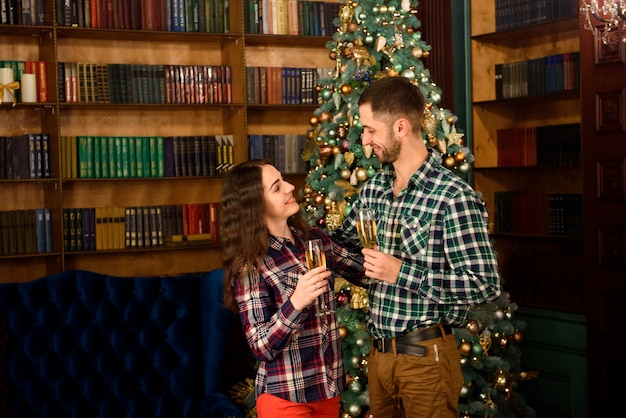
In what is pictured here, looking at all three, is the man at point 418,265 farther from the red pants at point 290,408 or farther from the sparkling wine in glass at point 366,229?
the red pants at point 290,408

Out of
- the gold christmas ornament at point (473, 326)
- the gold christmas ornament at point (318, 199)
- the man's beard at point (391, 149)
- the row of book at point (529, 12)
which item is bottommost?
the gold christmas ornament at point (473, 326)

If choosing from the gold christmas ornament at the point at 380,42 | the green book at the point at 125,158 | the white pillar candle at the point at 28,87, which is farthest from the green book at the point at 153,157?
the gold christmas ornament at the point at 380,42

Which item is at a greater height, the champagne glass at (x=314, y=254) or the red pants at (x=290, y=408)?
the champagne glass at (x=314, y=254)

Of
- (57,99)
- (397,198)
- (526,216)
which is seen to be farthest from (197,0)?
(397,198)

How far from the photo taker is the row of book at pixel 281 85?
5121mm

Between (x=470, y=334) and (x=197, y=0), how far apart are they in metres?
2.62

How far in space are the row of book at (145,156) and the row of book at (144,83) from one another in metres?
0.23

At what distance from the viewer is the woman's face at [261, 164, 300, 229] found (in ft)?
7.16

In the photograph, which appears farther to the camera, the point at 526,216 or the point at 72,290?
the point at 526,216

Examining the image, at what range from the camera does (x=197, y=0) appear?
4.95 metres

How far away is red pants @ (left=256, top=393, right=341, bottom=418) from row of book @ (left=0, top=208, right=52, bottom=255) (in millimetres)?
2866

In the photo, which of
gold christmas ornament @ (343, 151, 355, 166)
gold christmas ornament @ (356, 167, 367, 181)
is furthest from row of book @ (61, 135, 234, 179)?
gold christmas ornament @ (356, 167, 367, 181)

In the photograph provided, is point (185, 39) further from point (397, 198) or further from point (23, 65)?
point (397, 198)

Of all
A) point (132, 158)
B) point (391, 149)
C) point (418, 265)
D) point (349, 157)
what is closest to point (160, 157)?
point (132, 158)
